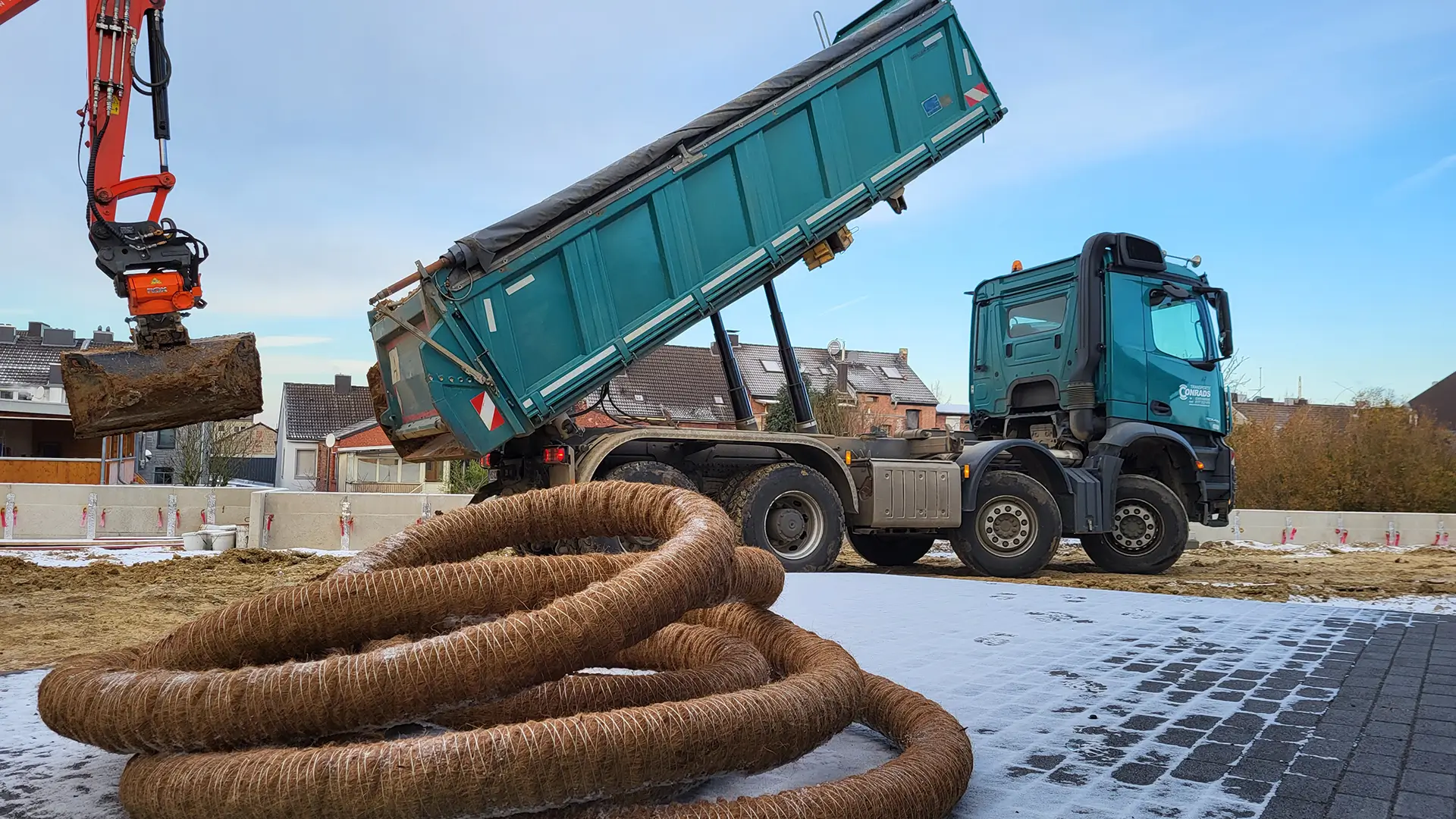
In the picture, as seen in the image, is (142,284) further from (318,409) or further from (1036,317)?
(318,409)

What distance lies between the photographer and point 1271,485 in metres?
19.0

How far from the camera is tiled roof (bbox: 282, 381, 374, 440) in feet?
152

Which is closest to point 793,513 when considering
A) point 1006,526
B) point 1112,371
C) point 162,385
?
point 1006,526

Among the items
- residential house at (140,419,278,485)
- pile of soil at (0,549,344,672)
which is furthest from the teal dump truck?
residential house at (140,419,278,485)

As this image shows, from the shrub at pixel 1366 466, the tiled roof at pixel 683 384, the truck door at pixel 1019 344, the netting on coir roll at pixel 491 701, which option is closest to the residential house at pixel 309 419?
the tiled roof at pixel 683 384

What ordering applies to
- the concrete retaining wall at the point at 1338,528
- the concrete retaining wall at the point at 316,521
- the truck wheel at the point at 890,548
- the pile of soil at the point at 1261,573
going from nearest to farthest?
the pile of soil at the point at 1261,573, the truck wheel at the point at 890,548, the concrete retaining wall at the point at 316,521, the concrete retaining wall at the point at 1338,528


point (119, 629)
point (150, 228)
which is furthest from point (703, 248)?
point (119, 629)

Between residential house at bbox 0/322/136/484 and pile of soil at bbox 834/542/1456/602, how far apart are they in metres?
12.9

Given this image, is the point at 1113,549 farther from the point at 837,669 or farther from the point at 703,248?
the point at 837,669

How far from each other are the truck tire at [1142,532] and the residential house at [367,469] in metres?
27.9

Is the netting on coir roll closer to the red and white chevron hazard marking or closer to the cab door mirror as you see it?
the red and white chevron hazard marking

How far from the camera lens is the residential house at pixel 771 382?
103 feet

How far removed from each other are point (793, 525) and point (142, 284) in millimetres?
5402

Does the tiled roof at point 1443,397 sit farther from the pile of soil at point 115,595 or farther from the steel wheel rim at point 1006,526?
the pile of soil at point 115,595
